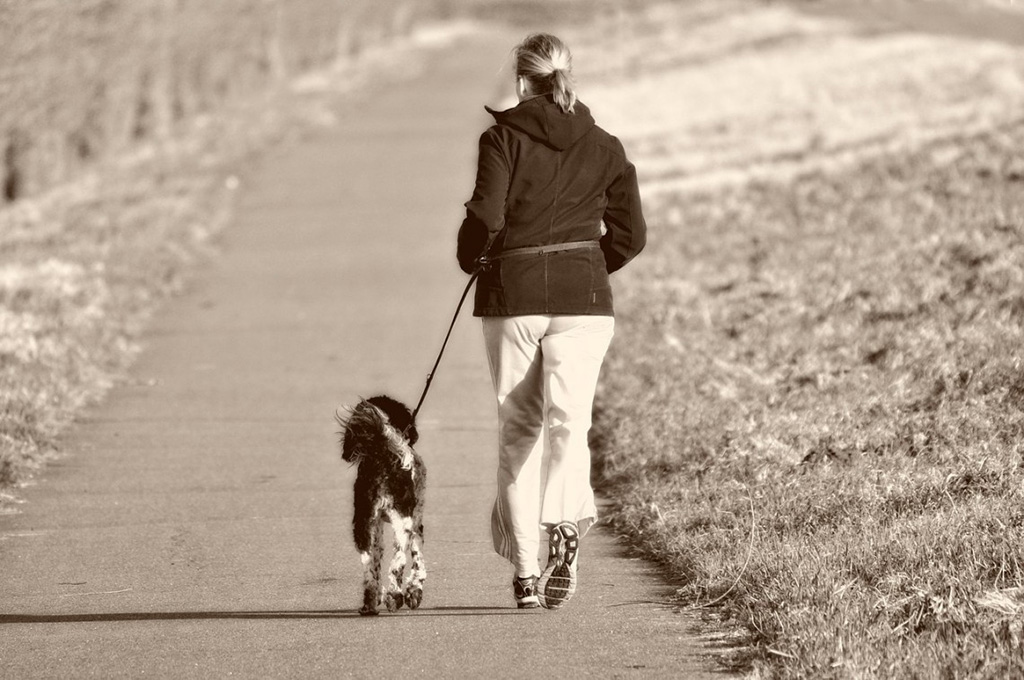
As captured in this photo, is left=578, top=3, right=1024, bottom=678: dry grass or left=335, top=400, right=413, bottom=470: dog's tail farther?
left=335, top=400, right=413, bottom=470: dog's tail

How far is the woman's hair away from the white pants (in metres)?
0.84

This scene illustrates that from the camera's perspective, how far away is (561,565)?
6188mm

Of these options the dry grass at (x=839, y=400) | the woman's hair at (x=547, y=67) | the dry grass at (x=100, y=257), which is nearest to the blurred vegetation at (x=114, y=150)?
the dry grass at (x=100, y=257)

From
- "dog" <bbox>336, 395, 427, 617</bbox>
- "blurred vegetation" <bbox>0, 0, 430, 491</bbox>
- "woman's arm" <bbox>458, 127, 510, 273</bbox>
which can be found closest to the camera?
"woman's arm" <bbox>458, 127, 510, 273</bbox>

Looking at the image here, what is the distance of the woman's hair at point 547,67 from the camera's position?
20.2 ft

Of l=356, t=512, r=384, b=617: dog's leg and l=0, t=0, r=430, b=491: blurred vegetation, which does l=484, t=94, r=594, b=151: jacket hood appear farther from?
l=0, t=0, r=430, b=491: blurred vegetation

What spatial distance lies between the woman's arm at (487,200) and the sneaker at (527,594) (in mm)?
1260

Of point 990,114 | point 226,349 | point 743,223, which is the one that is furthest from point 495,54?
point 226,349

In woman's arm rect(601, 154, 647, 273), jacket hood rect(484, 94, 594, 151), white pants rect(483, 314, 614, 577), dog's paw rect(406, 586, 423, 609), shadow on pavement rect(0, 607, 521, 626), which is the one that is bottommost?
shadow on pavement rect(0, 607, 521, 626)

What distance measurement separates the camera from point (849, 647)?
5355 millimetres

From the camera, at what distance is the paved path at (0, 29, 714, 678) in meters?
5.94

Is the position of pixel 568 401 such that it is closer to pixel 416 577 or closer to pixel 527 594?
pixel 527 594

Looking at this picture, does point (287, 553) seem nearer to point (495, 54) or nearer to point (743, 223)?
point (743, 223)

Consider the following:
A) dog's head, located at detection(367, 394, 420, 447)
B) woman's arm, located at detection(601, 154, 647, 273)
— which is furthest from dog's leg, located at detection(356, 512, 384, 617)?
woman's arm, located at detection(601, 154, 647, 273)
